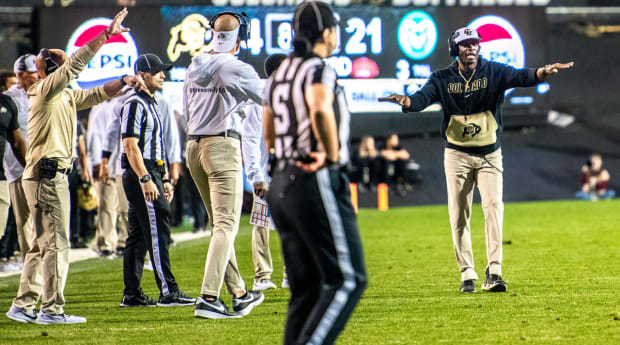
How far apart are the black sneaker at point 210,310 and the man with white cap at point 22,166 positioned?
1.88 metres

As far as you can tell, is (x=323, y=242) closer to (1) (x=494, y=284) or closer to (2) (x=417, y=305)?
(2) (x=417, y=305)

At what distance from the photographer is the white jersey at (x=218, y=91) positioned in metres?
6.45

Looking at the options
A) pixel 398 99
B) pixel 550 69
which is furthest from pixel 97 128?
pixel 550 69

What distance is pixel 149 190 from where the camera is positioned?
282 inches

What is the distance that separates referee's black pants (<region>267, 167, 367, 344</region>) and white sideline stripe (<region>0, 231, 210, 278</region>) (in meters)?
6.41

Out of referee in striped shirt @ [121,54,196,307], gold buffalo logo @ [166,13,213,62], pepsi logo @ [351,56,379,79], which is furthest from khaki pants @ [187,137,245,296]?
pepsi logo @ [351,56,379,79]

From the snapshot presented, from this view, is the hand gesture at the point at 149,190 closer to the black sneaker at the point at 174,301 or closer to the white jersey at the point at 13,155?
the black sneaker at the point at 174,301

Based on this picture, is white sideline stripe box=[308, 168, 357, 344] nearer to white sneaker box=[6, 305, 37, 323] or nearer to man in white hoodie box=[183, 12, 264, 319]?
man in white hoodie box=[183, 12, 264, 319]

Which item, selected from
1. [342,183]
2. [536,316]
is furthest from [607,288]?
[342,183]

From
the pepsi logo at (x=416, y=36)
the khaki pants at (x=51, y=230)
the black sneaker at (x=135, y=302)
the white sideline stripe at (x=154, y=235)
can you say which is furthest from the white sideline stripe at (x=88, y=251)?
the pepsi logo at (x=416, y=36)

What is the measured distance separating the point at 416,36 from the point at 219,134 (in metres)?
14.1

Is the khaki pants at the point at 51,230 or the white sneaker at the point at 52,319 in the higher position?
the khaki pants at the point at 51,230

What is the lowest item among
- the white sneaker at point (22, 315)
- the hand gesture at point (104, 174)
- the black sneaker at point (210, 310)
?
the white sneaker at point (22, 315)

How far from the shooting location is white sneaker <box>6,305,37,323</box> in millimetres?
6742
